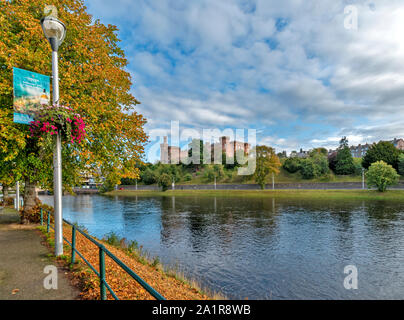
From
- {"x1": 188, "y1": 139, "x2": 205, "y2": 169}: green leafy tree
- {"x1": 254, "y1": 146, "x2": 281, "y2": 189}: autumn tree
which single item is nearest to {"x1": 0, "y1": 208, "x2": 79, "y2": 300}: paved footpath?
{"x1": 254, "y1": 146, "x2": 281, "y2": 189}: autumn tree

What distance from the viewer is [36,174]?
13.5 meters

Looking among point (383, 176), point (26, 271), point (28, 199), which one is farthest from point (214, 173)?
point (26, 271)

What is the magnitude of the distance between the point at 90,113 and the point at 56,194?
501cm

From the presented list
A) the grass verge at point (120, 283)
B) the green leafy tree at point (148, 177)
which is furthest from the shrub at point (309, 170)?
the grass verge at point (120, 283)

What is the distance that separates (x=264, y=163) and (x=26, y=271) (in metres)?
65.5

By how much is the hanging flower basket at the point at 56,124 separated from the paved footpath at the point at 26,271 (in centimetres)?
396

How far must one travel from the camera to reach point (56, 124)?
24.6 feet

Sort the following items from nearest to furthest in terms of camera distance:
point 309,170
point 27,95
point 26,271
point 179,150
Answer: point 26,271 → point 27,95 → point 309,170 → point 179,150

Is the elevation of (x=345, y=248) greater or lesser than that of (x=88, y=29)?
lesser

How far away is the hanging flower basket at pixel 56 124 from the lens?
284 inches

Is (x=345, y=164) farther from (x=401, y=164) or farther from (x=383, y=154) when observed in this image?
(x=401, y=164)

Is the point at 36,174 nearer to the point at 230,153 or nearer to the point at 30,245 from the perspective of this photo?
the point at 30,245
